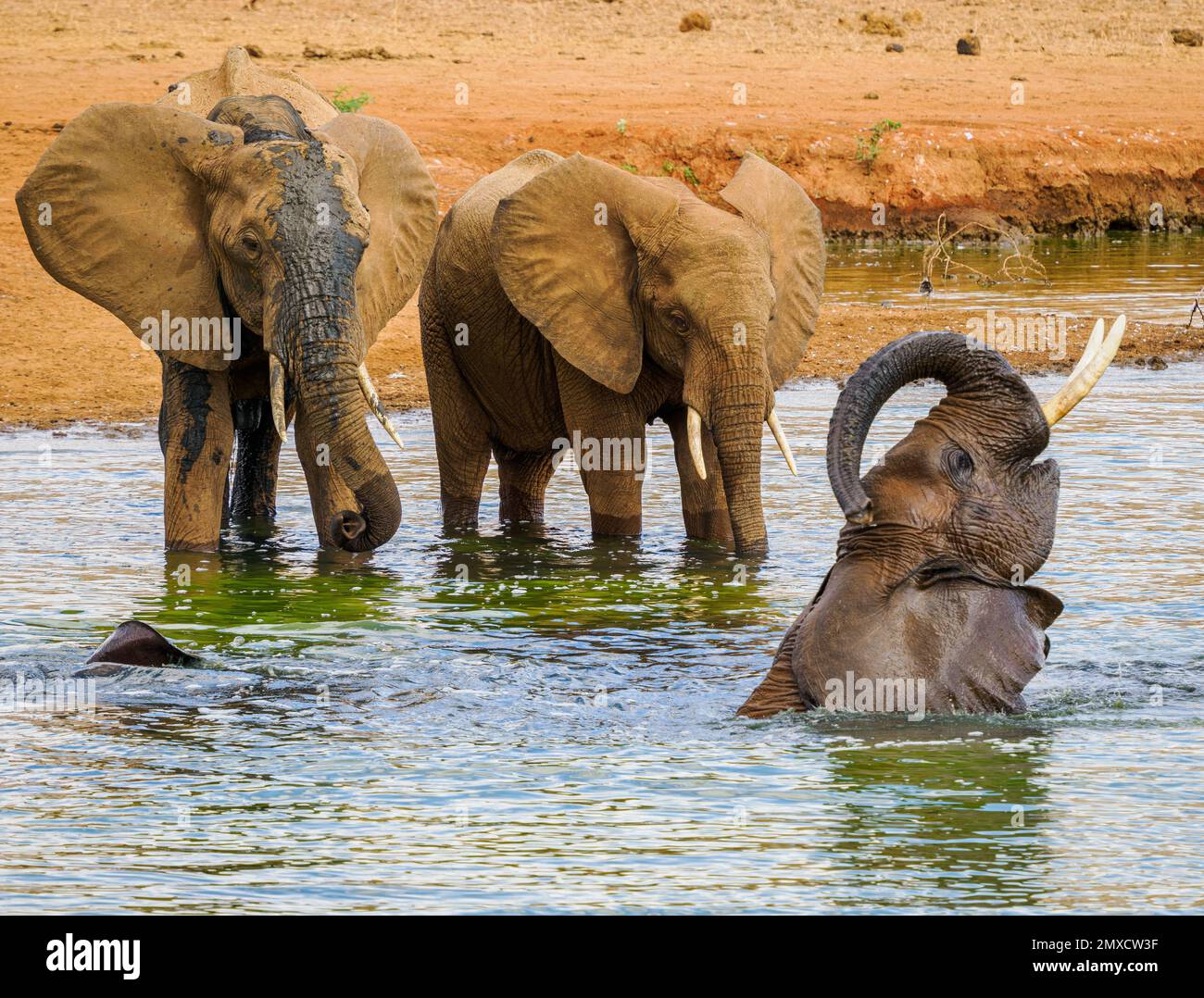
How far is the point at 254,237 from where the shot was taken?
9.34 meters

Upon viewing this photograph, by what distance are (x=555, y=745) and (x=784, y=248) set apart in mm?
4417

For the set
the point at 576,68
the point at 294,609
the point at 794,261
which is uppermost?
the point at 576,68

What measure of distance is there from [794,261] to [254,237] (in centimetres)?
287

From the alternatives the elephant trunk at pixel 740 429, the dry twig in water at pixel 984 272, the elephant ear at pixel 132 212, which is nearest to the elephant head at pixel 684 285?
the elephant trunk at pixel 740 429

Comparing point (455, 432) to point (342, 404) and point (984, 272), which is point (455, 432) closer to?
point (342, 404)

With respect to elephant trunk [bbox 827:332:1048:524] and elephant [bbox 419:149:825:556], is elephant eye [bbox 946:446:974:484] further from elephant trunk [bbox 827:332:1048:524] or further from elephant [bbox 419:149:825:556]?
elephant [bbox 419:149:825:556]

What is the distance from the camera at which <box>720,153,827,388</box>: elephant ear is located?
10.5 metres

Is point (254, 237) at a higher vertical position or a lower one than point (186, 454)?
higher

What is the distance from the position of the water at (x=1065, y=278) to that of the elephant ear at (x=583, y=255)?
28.9 feet

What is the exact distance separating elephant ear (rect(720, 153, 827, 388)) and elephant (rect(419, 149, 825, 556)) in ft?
0.03

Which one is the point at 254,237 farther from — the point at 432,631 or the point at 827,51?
the point at 827,51

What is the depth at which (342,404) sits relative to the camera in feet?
30.7

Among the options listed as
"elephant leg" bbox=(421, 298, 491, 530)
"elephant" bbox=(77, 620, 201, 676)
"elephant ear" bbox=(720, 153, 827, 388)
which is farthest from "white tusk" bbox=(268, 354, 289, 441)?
"elephant ear" bbox=(720, 153, 827, 388)

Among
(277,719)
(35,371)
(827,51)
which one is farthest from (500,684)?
(827,51)
